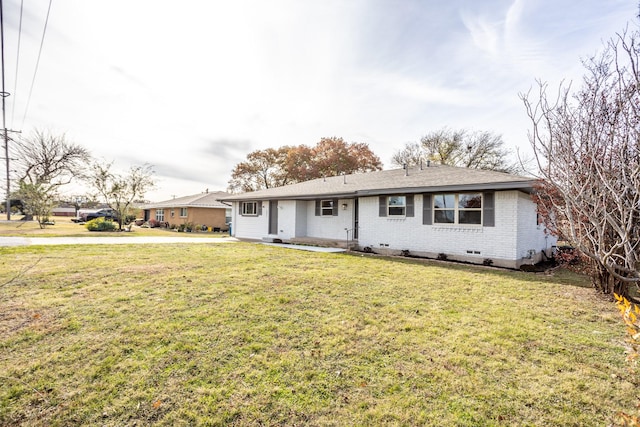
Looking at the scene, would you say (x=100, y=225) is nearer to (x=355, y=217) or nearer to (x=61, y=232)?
(x=61, y=232)

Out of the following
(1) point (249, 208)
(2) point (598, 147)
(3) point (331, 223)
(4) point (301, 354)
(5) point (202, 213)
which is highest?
(2) point (598, 147)

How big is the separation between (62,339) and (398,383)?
432cm

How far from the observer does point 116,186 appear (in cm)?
2328

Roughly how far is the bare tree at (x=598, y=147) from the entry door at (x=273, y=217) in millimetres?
14225

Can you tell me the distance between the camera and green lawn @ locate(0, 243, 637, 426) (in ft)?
8.53

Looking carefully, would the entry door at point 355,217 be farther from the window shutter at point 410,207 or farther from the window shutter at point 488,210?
the window shutter at point 488,210

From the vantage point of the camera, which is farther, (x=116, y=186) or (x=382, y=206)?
(x=116, y=186)

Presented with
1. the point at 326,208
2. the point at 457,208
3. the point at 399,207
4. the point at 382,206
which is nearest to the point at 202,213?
the point at 326,208

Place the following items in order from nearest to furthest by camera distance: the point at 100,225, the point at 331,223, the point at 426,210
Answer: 1. the point at 426,210
2. the point at 331,223
3. the point at 100,225

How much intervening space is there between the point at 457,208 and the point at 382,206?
3116 mm

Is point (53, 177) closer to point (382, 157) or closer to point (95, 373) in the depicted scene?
point (382, 157)

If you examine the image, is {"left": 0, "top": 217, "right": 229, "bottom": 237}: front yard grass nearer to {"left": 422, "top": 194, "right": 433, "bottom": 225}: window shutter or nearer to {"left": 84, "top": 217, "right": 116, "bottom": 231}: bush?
{"left": 84, "top": 217, "right": 116, "bottom": 231}: bush

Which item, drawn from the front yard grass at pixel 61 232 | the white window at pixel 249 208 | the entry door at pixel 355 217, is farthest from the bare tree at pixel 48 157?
the entry door at pixel 355 217

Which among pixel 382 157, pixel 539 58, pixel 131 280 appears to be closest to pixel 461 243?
pixel 539 58
